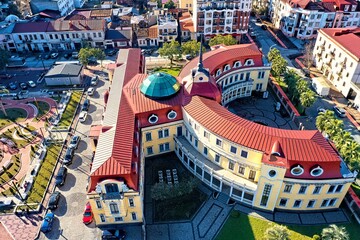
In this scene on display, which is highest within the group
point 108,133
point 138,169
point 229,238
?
point 108,133

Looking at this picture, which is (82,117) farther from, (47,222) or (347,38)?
(347,38)

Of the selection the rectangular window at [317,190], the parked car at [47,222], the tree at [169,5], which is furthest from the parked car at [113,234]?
the tree at [169,5]

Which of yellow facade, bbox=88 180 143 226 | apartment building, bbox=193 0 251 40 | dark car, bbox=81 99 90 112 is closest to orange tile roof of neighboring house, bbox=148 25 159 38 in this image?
apartment building, bbox=193 0 251 40

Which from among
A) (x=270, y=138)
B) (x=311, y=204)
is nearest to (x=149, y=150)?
(x=270, y=138)

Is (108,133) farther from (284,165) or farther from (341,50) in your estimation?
(341,50)

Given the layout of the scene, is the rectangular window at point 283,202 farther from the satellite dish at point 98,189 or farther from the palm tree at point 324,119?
the satellite dish at point 98,189

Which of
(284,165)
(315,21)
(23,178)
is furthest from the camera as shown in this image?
(315,21)

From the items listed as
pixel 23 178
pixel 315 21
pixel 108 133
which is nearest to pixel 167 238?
pixel 108 133
